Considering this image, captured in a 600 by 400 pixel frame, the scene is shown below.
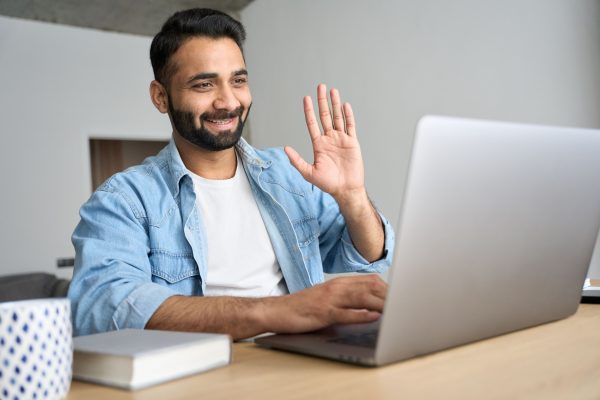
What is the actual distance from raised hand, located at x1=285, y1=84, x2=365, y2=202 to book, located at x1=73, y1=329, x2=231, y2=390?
1.96 feet

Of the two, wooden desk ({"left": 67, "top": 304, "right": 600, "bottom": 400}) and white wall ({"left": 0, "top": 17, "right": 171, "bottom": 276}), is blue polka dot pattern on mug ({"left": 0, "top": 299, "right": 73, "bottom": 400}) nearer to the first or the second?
wooden desk ({"left": 67, "top": 304, "right": 600, "bottom": 400})

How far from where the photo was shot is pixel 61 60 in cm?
523

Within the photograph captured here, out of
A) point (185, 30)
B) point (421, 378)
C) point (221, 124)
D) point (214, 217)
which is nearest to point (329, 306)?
point (421, 378)

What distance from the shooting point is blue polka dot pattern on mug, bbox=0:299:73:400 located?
0.61m

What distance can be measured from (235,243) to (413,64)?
2.68m

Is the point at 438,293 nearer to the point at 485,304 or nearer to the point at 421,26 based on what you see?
the point at 485,304

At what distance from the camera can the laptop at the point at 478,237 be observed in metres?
0.64

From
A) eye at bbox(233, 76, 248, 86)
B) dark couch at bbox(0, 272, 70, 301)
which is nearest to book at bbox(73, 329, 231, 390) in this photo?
eye at bbox(233, 76, 248, 86)

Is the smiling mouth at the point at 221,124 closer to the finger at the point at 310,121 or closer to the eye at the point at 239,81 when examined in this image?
the eye at the point at 239,81

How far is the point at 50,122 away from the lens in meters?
5.19

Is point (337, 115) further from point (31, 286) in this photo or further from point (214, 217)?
point (31, 286)

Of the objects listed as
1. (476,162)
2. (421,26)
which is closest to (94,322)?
(476,162)

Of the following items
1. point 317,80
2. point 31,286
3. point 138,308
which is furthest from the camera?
point 317,80

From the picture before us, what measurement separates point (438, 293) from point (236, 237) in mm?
872
